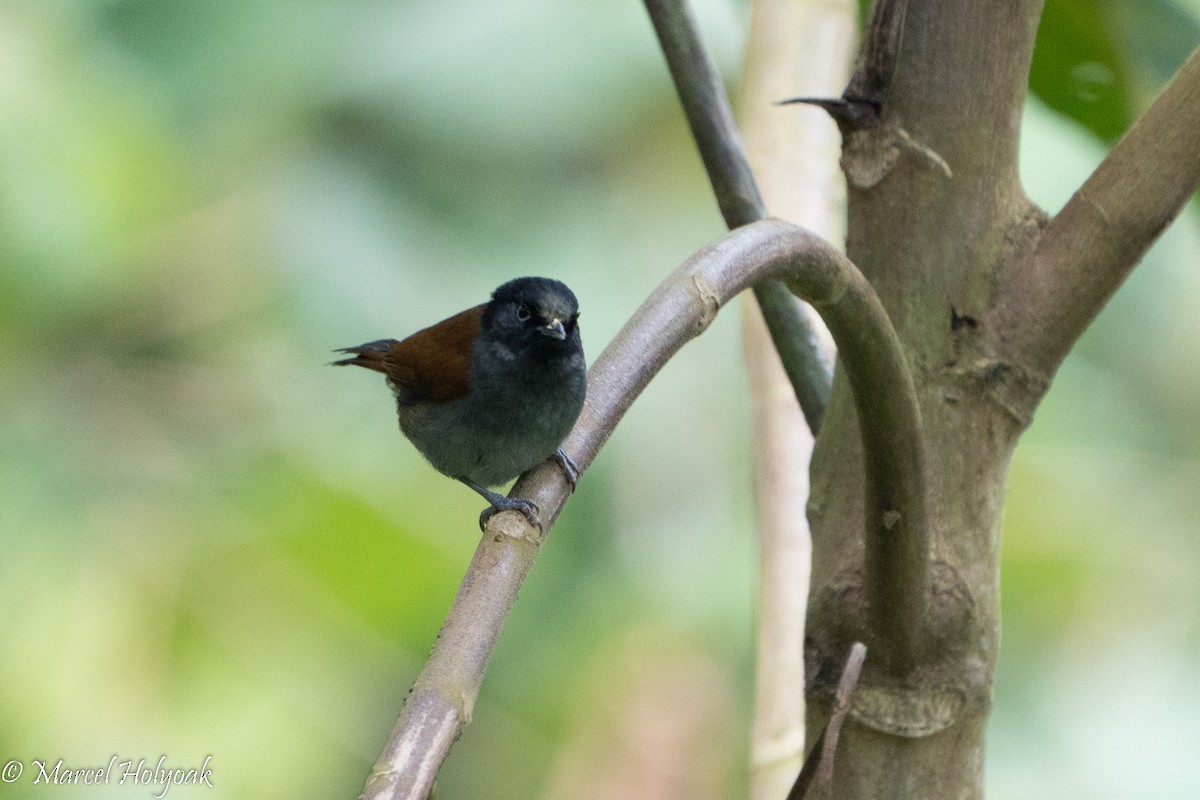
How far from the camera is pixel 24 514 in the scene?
3.78 meters

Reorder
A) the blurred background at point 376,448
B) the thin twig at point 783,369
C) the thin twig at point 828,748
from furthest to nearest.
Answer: the blurred background at point 376,448
the thin twig at point 783,369
the thin twig at point 828,748

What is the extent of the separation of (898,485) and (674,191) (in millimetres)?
2948

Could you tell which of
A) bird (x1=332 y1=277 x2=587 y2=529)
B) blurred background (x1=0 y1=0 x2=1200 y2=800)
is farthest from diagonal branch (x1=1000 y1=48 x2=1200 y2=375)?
blurred background (x1=0 y1=0 x2=1200 y2=800)

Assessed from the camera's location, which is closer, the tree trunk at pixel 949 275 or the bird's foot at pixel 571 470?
the bird's foot at pixel 571 470

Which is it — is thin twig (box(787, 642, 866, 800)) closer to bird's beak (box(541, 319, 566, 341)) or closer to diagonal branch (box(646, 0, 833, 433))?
diagonal branch (box(646, 0, 833, 433))

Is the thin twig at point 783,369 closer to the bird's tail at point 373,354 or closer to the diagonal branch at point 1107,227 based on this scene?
the diagonal branch at point 1107,227

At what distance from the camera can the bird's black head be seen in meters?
2.20

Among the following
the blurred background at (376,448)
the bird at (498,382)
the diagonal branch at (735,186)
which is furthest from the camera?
the blurred background at (376,448)

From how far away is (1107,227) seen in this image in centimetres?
153

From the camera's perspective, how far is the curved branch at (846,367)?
1300 millimetres

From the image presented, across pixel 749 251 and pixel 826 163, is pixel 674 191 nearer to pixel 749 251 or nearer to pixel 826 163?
pixel 826 163

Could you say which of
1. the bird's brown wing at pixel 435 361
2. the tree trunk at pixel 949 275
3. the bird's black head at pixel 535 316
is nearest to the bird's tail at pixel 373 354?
the bird's brown wing at pixel 435 361

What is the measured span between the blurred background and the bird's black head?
1.33m

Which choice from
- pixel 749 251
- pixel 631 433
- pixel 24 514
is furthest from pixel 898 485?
pixel 24 514
